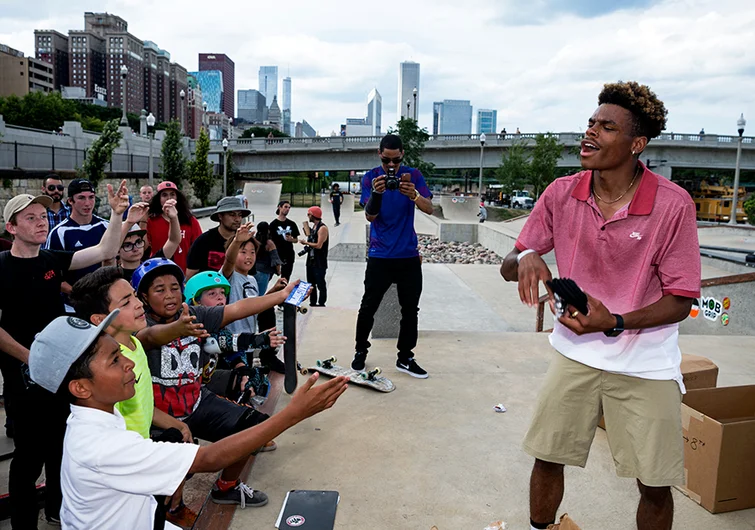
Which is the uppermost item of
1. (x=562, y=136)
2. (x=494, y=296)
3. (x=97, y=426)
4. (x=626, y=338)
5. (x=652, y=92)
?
(x=562, y=136)

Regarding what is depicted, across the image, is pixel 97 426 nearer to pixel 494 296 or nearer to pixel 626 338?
pixel 626 338

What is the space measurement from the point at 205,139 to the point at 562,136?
94.3 feet

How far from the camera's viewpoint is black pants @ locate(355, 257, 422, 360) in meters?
5.12

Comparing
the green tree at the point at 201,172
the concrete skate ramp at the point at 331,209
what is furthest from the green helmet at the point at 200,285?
the green tree at the point at 201,172

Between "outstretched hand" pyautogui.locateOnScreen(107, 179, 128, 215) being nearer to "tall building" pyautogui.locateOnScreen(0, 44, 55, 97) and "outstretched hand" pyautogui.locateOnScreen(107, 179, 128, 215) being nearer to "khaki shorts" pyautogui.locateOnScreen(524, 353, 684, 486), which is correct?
"khaki shorts" pyautogui.locateOnScreen(524, 353, 684, 486)

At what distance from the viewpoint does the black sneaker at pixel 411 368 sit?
17.0ft

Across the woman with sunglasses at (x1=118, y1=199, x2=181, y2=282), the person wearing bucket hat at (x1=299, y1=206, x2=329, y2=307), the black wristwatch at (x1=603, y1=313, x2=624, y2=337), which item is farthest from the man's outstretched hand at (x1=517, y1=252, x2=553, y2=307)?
the person wearing bucket hat at (x1=299, y1=206, x2=329, y2=307)

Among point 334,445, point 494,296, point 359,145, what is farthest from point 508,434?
point 359,145

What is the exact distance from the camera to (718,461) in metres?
3.05

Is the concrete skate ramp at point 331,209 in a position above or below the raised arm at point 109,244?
below

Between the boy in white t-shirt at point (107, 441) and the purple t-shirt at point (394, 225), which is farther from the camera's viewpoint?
the purple t-shirt at point (394, 225)

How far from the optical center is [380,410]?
451 centimetres

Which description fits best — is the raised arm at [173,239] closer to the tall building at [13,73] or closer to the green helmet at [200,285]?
the green helmet at [200,285]

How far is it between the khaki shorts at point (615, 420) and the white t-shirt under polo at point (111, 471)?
1.53 metres
